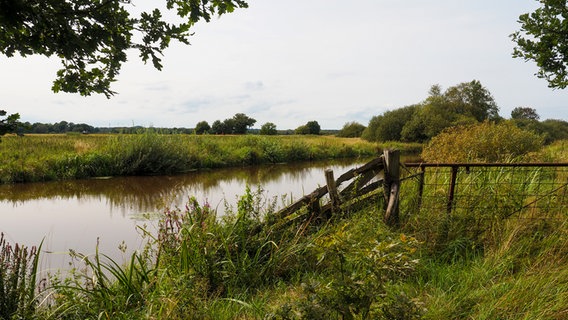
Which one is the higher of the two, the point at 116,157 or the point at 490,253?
the point at 116,157

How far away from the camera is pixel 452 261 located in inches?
157

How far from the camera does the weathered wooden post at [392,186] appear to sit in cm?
496

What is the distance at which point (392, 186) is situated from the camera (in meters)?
5.08

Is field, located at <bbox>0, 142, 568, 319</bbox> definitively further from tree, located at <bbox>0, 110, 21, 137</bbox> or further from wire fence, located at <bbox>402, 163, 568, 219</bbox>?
tree, located at <bbox>0, 110, 21, 137</bbox>

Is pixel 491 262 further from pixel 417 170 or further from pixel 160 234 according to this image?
pixel 160 234

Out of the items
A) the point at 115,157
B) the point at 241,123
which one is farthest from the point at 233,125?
the point at 115,157

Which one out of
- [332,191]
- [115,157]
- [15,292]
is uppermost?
[115,157]

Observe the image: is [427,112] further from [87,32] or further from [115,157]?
[87,32]

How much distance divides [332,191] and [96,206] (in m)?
8.04

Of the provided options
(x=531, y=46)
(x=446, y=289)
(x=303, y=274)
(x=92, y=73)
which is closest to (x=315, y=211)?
(x=303, y=274)

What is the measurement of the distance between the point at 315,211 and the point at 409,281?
1.69 m

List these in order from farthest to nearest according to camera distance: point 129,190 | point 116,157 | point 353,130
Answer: point 353,130 → point 116,157 → point 129,190

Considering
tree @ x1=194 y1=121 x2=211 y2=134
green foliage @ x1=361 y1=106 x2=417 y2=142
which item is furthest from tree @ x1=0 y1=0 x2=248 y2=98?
tree @ x1=194 y1=121 x2=211 y2=134

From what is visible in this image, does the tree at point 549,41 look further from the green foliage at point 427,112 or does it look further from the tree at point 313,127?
the tree at point 313,127
